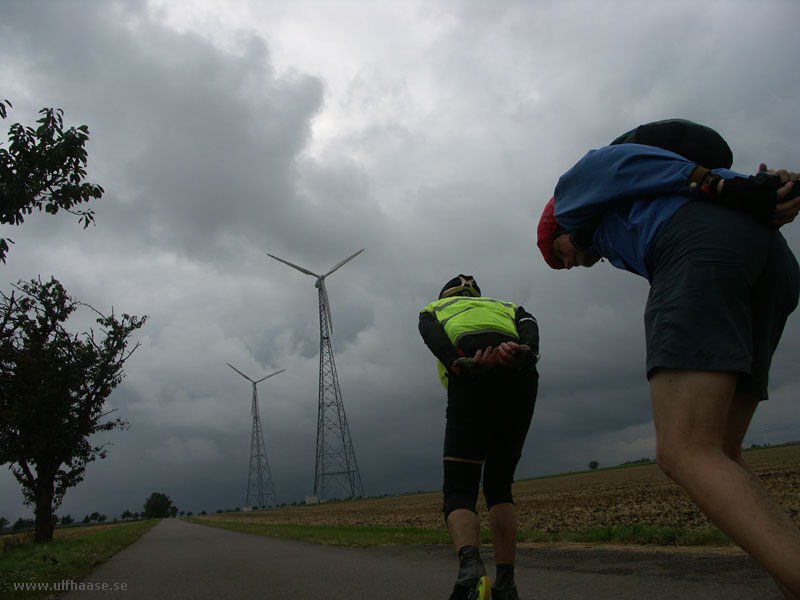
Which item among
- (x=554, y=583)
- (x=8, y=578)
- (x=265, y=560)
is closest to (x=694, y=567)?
(x=554, y=583)

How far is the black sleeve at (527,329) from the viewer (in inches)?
124

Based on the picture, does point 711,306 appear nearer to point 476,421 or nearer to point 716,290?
point 716,290

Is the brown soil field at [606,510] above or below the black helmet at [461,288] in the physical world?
below

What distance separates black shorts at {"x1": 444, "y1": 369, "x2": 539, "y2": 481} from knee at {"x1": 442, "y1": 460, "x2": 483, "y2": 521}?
0.17 ft

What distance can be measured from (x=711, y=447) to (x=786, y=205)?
74 cm

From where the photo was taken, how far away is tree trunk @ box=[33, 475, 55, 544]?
2066 cm

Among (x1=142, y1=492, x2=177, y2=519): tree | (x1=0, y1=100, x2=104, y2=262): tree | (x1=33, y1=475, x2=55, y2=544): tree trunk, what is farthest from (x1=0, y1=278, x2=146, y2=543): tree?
(x1=142, y1=492, x2=177, y2=519): tree

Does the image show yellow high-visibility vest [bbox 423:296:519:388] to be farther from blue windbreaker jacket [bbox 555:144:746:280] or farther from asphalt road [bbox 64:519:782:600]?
asphalt road [bbox 64:519:782:600]

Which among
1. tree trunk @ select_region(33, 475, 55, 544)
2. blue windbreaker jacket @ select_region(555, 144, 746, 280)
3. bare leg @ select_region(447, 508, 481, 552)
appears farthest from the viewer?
tree trunk @ select_region(33, 475, 55, 544)

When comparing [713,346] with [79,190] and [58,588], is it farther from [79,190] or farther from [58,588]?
[79,190]

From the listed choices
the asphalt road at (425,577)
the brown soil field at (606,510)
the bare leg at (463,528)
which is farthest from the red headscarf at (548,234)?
the brown soil field at (606,510)

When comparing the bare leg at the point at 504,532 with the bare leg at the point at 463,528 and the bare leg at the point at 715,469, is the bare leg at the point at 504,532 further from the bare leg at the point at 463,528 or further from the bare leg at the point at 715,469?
the bare leg at the point at 715,469

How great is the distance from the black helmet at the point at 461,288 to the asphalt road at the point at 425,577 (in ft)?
6.39

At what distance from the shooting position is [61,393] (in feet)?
65.6
